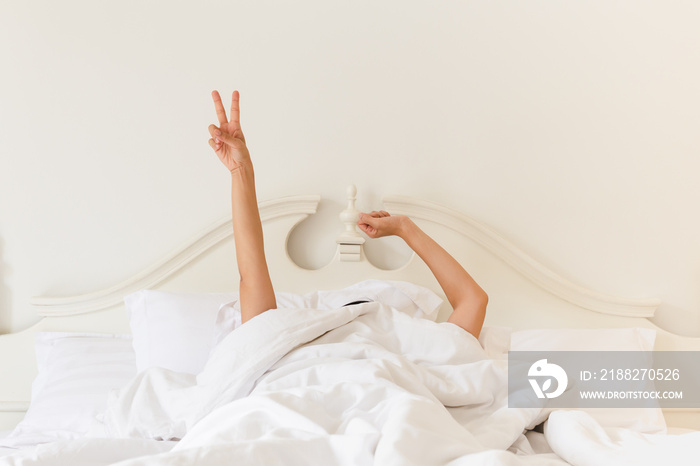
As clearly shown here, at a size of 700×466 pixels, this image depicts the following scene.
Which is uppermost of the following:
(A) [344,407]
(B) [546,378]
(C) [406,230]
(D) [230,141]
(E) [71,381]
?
(D) [230,141]

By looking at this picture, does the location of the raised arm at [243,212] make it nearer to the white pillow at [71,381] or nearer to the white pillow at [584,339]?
the white pillow at [71,381]

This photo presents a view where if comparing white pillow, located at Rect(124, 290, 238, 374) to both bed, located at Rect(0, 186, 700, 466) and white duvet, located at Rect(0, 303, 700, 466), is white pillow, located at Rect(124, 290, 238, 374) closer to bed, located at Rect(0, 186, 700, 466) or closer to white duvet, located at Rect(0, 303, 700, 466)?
bed, located at Rect(0, 186, 700, 466)

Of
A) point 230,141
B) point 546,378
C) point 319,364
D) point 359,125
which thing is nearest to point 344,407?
point 319,364

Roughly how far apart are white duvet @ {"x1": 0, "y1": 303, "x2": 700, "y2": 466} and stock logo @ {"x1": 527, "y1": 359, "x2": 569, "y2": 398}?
0.25ft

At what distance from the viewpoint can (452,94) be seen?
2.14 meters

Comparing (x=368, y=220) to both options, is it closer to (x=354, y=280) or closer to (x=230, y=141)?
(x=354, y=280)

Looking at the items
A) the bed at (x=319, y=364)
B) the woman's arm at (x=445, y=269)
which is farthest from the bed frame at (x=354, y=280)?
the woman's arm at (x=445, y=269)

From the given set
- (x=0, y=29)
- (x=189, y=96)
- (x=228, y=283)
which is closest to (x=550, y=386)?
(x=228, y=283)

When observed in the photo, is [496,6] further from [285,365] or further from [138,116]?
[285,365]

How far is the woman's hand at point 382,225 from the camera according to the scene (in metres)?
1.88

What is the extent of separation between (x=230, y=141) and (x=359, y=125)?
0.55 meters

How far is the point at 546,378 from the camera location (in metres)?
1.48

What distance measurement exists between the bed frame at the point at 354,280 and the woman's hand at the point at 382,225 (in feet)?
0.31

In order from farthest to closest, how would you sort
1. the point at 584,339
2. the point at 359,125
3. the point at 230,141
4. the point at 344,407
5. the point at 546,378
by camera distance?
the point at 359,125 → the point at 584,339 → the point at 230,141 → the point at 546,378 → the point at 344,407
